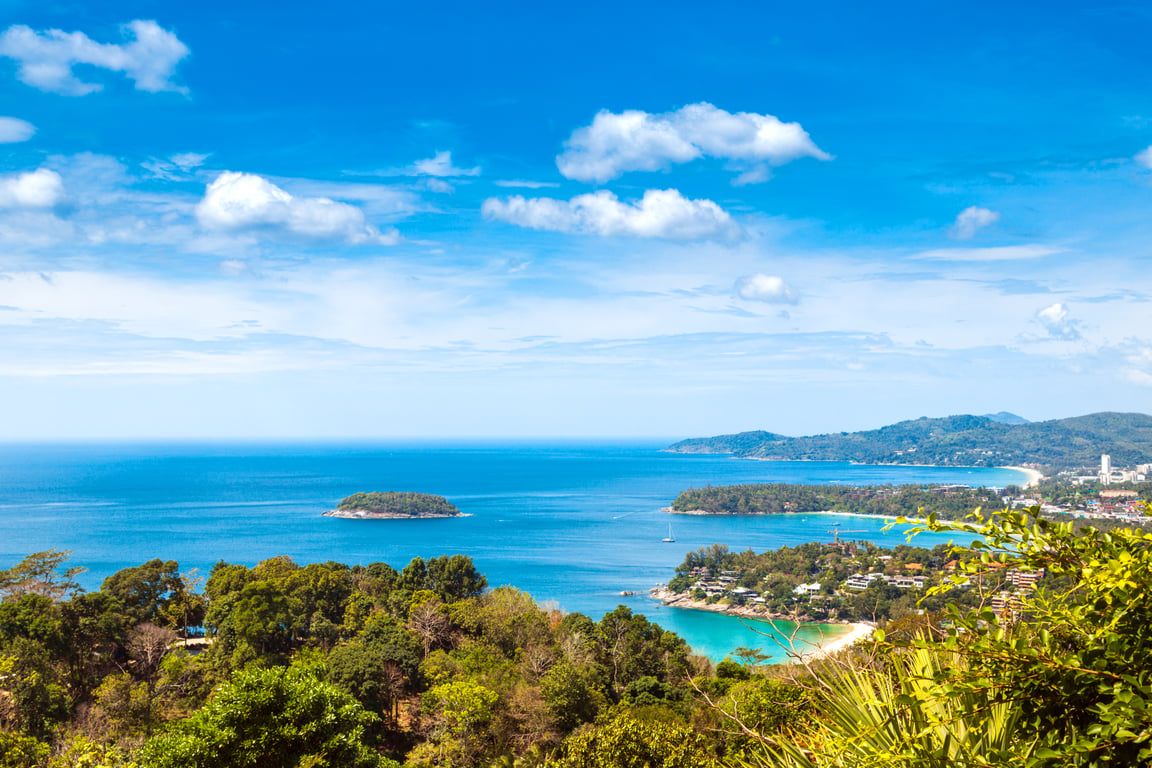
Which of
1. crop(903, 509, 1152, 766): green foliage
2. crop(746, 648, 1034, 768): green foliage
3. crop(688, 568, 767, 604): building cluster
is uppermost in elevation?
crop(903, 509, 1152, 766): green foliage

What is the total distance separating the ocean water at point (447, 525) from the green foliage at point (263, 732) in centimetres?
1182

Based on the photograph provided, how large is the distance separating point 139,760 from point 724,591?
126 ft

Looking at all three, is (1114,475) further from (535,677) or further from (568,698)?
(568,698)

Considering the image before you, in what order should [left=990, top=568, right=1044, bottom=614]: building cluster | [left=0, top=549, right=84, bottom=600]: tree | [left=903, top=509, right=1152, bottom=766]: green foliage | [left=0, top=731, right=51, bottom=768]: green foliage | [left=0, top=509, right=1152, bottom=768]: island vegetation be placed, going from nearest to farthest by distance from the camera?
1. [left=903, top=509, right=1152, bottom=766]: green foliage
2. [left=0, top=509, right=1152, bottom=768]: island vegetation
3. [left=990, top=568, right=1044, bottom=614]: building cluster
4. [left=0, top=731, right=51, bottom=768]: green foliage
5. [left=0, top=549, right=84, bottom=600]: tree

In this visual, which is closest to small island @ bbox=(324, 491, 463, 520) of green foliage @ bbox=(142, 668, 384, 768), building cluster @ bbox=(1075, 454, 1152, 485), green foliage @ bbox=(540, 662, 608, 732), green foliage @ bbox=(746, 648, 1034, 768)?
green foliage @ bbox=(540, 662, 608, 732)

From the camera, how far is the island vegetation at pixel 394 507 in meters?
71.4

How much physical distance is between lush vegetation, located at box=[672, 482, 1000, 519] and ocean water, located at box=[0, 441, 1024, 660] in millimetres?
3439

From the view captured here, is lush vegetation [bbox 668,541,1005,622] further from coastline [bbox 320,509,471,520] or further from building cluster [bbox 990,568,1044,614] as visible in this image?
building cluster [bbox 990,568,1044,614]

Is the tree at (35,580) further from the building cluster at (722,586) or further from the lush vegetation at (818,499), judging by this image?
the lush vegetation at (818,499)

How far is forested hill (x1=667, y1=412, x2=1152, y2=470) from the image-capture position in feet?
458

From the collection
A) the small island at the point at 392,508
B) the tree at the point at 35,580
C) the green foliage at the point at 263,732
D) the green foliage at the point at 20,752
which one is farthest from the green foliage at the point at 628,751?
the small island at the point at 392,508

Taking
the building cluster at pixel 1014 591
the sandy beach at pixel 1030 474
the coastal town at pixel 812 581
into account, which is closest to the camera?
the building cluster at pixel 1014 591

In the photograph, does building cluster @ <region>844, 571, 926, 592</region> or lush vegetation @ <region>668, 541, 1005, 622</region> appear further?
building cluster @ <region>844, 571, 926, 592</region>

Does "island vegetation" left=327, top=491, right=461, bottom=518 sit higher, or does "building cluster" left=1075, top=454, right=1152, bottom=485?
"island vegetation" left=327, top=491, right=461, bottom=518
